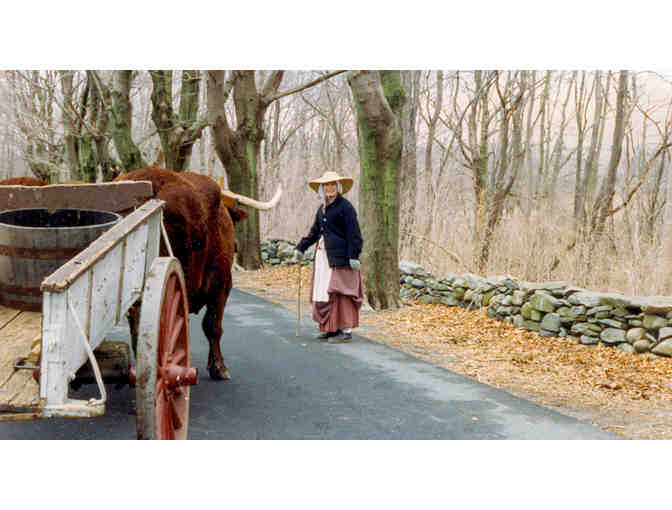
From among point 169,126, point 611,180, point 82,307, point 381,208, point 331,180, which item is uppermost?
point 169,126

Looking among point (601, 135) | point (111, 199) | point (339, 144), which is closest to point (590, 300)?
point (111, 199)

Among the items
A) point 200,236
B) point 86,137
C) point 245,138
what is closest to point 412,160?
point 245,138

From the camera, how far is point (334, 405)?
450 centimetres

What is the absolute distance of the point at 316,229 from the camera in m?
6.66

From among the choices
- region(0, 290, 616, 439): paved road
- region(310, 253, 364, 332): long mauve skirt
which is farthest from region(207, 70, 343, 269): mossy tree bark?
region(0, 290, 616, 439): paved road

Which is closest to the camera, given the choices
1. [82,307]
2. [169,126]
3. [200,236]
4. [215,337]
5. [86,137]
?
[82,307]

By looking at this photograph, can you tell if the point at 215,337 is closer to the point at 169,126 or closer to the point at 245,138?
the point at 169,126

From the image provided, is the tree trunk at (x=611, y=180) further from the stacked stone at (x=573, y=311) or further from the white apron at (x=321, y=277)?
the white apron at (x=321, y=277)

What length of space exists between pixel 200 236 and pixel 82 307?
6.54 ft

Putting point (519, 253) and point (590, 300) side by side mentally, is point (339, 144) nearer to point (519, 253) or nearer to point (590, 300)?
point (519, 253)

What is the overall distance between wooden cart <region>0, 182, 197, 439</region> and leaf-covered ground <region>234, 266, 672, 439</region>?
298 centimetres

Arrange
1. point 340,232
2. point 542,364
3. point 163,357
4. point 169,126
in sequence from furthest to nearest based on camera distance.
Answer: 1. point 169,126
2. point 340,232
3. point 542,364
4. point 163,357

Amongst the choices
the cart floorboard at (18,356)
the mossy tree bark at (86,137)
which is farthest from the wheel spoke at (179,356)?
the mossy tree bark at (86,137)

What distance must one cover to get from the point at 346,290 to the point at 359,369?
116cm
